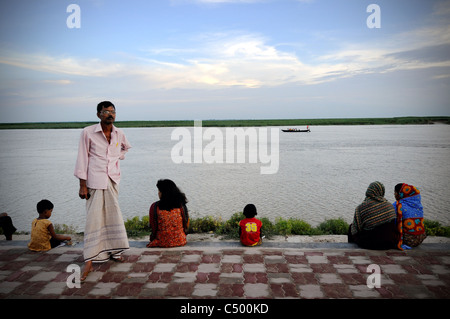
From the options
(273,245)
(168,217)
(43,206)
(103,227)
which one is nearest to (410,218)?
(273,245)

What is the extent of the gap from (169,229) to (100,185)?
50.1 inches

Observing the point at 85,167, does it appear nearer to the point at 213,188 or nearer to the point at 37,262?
the point at 37,262

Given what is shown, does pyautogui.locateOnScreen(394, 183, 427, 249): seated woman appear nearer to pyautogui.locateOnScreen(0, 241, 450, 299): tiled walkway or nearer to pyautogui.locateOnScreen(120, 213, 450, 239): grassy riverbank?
pyautogui.locateOnScreen(0, 241, 450, 299): tiled walkway

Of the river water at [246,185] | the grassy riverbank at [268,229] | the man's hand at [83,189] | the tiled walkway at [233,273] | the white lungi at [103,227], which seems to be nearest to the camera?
the tiled walkway at [233,273]

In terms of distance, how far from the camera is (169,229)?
4883 millimetres

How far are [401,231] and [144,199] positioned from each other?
8.20 m

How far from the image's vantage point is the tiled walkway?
3.57m

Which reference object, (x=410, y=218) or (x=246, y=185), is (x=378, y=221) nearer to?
(x=410, y=218)

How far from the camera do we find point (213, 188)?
1266 centimetres

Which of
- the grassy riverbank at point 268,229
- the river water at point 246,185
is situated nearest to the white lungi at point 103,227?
the grassy riverbank at point 268,229

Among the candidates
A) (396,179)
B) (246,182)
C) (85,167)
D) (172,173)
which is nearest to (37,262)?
(85,167)

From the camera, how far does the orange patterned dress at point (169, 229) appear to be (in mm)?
4824

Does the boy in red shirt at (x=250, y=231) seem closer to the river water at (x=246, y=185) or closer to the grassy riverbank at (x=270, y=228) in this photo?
the grassy riverbank at (x=270, y=228)

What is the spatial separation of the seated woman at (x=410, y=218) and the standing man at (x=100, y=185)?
12.0 ft
